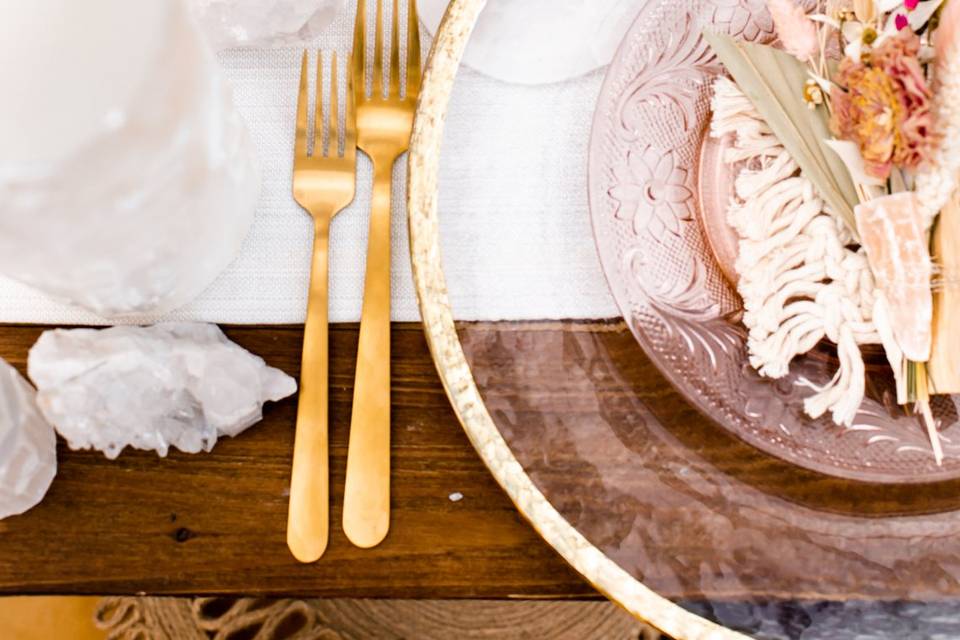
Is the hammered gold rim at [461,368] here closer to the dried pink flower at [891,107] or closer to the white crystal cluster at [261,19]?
the white crystal cluster at [261,19]

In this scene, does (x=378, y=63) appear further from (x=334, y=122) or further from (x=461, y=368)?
(x=461, y=368)

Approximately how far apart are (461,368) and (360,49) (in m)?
0.20

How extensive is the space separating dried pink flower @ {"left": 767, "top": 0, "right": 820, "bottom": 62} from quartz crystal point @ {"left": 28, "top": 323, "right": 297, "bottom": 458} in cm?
32

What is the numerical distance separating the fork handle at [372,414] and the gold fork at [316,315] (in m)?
0.02

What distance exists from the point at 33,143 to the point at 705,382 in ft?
1.04

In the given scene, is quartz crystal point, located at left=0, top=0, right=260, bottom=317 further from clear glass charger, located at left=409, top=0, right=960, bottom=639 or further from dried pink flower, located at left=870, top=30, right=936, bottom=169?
dried pink flower, located at left=870, top=30, right=936, bottom=169

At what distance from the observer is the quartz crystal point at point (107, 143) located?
303 mm

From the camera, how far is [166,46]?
0.32 metres

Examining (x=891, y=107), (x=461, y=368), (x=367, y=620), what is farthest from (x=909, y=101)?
(x=367, y=620)

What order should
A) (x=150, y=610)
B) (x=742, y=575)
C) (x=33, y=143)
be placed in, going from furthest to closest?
(x=150, y=610), (x=742, y=575), (x=33, y=143)

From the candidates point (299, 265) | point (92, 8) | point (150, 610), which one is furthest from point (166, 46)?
point (150, 610)

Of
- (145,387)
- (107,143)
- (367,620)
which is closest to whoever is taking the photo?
(107,143)

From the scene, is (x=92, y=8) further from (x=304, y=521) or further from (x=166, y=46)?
(x=304, y=521)

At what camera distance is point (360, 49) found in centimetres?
46
